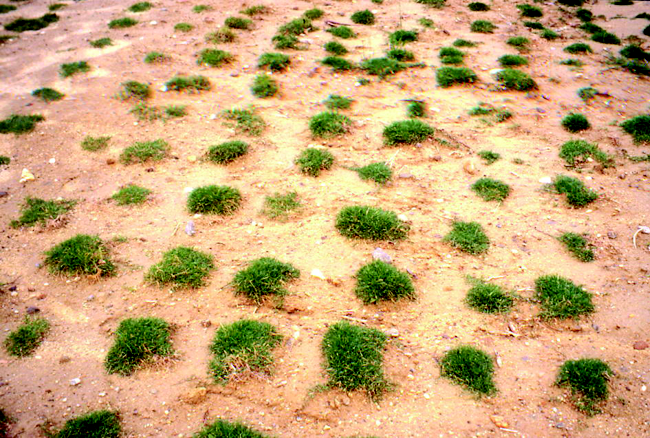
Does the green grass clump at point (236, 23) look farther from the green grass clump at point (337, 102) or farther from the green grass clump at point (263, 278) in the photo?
the green grass clump at point (263, 278)

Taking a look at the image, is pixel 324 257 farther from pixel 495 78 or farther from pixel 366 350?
pixel 495 78

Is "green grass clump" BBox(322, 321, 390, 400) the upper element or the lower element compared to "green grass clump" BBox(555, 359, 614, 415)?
upper

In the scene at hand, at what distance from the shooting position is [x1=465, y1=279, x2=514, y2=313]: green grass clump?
452 centimetres

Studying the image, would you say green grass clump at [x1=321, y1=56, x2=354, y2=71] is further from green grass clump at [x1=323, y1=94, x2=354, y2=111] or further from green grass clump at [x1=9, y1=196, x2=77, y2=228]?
green grass clump at [x1=9, y1=196, x2=77, y2=228]

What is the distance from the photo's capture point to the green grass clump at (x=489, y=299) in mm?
4523

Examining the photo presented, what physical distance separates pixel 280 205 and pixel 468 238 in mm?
2320

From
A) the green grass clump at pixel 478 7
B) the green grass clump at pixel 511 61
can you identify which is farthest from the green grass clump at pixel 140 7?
the green grass clump at pixel 511 61

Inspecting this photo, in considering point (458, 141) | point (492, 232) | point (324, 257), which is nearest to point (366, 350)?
point (324, 257)

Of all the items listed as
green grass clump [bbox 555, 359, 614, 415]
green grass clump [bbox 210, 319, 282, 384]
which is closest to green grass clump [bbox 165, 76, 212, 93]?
green grass clump [bbox 210, 319, 282, 384]

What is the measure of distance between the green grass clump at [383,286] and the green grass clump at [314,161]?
2.07 metres

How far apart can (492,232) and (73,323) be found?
4642 mm

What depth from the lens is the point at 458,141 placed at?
719 centimetres

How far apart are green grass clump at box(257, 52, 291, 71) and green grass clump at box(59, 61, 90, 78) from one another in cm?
337

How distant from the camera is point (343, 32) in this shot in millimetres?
10719
